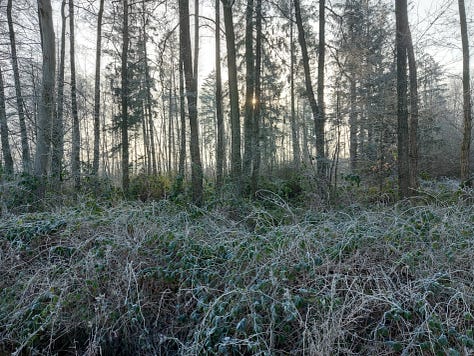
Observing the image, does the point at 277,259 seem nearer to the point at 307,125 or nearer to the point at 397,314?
the point at 397,314

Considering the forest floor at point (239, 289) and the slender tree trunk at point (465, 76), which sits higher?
the slender tree trunk at point (465, 76)

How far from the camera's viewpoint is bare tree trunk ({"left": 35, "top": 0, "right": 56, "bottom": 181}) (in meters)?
6.61

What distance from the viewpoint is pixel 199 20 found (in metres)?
13.0

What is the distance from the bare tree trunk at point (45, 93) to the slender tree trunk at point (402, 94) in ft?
23.5

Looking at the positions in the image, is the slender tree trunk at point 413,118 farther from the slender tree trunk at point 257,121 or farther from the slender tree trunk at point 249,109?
the slender tree trunk at point 249,109

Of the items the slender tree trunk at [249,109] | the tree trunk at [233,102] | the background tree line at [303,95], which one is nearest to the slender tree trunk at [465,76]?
the background tree line at [303,95]

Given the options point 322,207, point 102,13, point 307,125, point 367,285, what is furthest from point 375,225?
point 102,13

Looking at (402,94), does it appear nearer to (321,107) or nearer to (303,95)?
(321,107)

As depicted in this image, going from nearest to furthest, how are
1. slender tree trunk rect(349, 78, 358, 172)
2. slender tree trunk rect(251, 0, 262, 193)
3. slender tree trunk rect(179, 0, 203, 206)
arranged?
slender tree trunk rect(179, 0, 203, 206)
slender tree trunk rect(349, 78, 358, 172)
slender tree trunk rect(251, 0, 262, 193)

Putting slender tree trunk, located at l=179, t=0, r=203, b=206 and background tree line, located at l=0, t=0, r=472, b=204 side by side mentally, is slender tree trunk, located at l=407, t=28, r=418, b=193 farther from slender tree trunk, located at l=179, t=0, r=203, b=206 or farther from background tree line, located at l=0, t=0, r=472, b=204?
slender tree trunk, located at l=179, t=0, r=203, b=206

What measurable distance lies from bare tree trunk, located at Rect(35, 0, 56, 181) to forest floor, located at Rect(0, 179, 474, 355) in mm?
2792

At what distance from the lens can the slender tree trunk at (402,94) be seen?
675 centimetres

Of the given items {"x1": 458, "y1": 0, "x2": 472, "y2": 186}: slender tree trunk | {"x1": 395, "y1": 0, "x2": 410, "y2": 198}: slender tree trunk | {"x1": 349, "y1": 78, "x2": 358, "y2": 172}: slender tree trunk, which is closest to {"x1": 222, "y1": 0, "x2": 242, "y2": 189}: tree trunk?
{"x1": 349, "y1": 78, "x2": 358, "y2": 172}: slender tree trunk

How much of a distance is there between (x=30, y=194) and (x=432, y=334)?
6.65 metres
